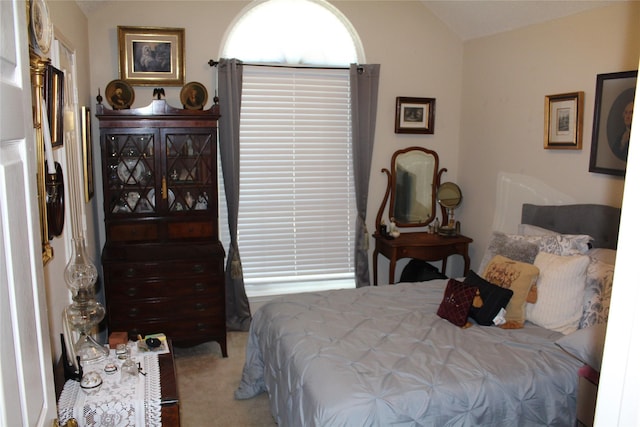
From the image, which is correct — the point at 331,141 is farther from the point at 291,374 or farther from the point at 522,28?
the point at 291,374

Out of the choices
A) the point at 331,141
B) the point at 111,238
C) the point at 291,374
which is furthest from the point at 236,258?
the point at 291,374

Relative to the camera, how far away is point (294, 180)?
4.42 m

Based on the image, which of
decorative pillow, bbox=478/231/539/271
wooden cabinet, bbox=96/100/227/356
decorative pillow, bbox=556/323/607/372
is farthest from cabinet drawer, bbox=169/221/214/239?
decorative pillow, bbox=556/323/607/372

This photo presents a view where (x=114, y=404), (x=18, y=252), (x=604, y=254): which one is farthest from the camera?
(x=604, y=254)

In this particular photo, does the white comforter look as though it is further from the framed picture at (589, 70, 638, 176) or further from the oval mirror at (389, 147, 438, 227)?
the oval mirror at (389, 147, 438, 227)

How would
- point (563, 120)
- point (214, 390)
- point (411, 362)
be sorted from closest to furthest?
point (411, 362) → point (214, 390) → point (563, 120)

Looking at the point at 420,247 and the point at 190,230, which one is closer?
the point at 190,230

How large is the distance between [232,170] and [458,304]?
84.9 inches

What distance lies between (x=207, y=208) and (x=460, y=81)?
2.59m

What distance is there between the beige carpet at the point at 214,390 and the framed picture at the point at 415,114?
2353 millimetres

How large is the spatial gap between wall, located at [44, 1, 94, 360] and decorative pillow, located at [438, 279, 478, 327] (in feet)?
6.47

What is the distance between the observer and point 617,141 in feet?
10.00

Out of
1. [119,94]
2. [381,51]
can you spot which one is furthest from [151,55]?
[381,51]

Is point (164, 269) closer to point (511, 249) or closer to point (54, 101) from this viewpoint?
point (54, 101)
